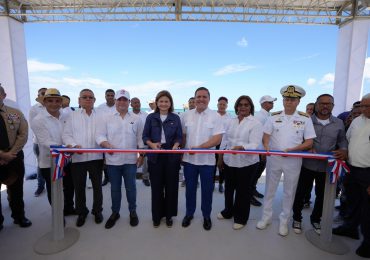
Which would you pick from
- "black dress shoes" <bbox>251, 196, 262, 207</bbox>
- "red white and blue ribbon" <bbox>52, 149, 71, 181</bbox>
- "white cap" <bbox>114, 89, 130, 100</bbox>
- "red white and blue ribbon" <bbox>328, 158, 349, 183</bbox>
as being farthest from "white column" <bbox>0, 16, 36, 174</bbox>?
"red white and blue ribbon" <bbox>328, 158, 349, 183</bbox>

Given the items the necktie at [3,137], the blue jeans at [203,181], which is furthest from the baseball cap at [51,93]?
the blue jeans at [203,181]

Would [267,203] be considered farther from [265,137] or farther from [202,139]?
[202,139]

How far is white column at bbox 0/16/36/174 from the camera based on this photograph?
675 centimetres

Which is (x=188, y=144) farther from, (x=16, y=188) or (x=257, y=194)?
(x=16, y=188)

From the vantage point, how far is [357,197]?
2.60 metres

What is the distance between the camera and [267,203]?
8.80ft

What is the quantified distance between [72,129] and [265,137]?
2.32 meters

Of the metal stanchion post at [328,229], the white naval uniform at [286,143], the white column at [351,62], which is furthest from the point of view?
the white column at [351,62]

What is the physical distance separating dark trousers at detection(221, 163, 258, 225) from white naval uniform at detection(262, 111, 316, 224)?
9.7 inches

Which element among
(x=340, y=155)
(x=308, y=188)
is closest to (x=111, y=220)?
(x=308, y=188)

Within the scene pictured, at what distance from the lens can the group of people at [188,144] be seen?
2.43 m

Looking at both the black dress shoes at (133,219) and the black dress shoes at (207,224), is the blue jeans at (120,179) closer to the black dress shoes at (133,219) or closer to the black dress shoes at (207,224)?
the black dress shoes at (133,219)

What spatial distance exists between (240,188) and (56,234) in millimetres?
2151

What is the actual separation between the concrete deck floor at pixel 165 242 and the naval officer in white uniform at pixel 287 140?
11.8 inches
